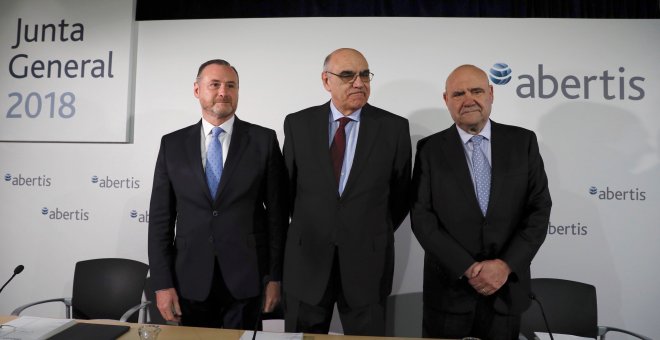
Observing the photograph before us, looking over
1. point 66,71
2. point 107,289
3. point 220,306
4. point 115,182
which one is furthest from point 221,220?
point 66,71

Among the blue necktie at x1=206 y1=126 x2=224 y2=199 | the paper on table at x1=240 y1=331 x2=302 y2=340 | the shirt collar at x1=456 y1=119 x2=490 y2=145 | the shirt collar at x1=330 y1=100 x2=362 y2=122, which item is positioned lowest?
the paper on table at x1=240 y1=331 x2=302 y2=340

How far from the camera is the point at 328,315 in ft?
7.27

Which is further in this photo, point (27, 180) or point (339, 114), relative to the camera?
point (27, 180)

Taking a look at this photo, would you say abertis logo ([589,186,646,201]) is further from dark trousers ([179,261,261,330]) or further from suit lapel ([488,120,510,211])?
dark trousers ([179,261,261,330])

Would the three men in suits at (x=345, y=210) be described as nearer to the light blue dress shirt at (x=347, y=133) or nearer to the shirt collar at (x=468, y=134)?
the light blue dress shirt at (x=347, y=133)

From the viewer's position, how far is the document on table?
1673 millimetres

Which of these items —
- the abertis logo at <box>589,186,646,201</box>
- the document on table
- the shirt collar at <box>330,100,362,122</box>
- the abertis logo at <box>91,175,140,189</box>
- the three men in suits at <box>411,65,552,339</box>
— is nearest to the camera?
the document on table

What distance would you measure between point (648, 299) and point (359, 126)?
2.41 meters

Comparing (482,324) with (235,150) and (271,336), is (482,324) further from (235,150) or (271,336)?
(235,150)

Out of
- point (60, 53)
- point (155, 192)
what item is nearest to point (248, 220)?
point (155, 192)

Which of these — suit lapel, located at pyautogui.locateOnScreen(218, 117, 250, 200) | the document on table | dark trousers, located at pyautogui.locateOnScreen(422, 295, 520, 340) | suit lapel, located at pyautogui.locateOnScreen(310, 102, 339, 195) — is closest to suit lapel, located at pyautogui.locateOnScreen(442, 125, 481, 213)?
dark trousers, located at pyautogui.locateOnScreen(422, 295, 520, 340)

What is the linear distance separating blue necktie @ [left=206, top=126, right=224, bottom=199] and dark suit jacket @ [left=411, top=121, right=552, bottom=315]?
100 cm

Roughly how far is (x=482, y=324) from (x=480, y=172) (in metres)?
0.71

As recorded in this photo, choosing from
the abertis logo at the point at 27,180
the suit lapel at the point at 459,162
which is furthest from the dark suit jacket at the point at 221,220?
the abertis logo at the point at 27,180
